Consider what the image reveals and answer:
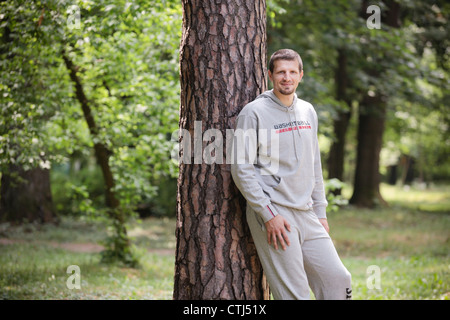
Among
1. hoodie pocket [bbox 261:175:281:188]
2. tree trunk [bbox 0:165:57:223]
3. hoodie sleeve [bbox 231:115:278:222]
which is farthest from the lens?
tree trunk [bbox 0:165:57:223]

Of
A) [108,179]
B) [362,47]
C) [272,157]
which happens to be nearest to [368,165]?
[362,47]

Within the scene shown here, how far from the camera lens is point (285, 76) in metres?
3.49

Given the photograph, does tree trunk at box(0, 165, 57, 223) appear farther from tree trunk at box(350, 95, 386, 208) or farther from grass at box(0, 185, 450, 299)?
tree trunk at box(350, 95, 386, 208)

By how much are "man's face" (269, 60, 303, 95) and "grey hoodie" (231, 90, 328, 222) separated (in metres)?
0.09

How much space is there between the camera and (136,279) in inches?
277

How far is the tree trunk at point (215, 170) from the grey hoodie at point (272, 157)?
214 millimetres

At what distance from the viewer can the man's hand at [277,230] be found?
3.28m

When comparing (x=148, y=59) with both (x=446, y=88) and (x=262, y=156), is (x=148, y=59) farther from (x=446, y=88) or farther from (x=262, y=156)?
(x=446, y=88)

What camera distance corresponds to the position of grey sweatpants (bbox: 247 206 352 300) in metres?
3.34

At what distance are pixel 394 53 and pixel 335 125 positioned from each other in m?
8.59
